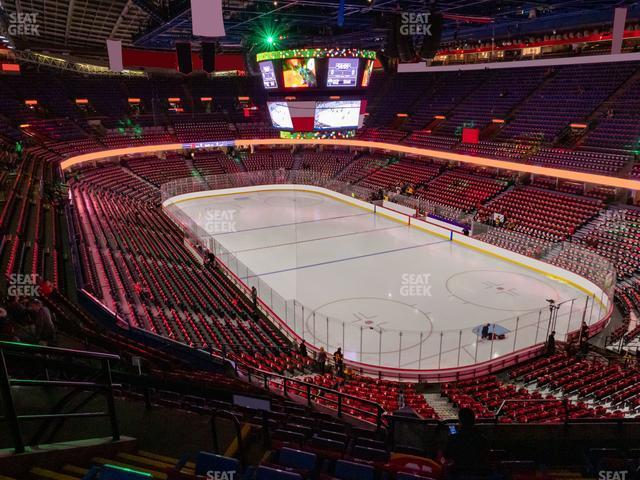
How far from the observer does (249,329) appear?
14.4 m

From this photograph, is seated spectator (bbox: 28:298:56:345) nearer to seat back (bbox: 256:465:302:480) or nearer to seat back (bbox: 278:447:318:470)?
seat back (bbox: 278:447:318:470)

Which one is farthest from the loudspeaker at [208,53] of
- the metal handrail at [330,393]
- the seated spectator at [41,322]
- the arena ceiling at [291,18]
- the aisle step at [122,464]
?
the aisle step at [122,464]

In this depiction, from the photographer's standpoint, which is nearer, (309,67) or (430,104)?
(309,67)

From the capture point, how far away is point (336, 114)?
51.8 feet

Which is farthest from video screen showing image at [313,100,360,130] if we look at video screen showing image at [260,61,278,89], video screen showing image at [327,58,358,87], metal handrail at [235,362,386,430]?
metal handrail at [235,362,386,430]

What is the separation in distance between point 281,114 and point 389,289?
25.3ft

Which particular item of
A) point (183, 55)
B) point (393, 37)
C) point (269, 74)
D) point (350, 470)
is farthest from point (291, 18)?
A: point (350, 470)

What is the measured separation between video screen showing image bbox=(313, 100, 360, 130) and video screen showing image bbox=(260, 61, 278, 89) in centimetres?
176

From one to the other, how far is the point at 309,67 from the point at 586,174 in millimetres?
15906

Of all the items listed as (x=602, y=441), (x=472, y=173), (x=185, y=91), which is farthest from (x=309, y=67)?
(x=185, y=91)

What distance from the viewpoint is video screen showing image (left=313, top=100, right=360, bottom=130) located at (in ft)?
50.9

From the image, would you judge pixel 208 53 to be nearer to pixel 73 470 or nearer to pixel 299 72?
pixel 299 72

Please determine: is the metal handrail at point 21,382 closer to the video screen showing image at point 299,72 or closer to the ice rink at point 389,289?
the ice rink at point 389,289

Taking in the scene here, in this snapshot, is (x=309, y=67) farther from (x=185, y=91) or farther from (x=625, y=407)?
(x=185, y=91)
